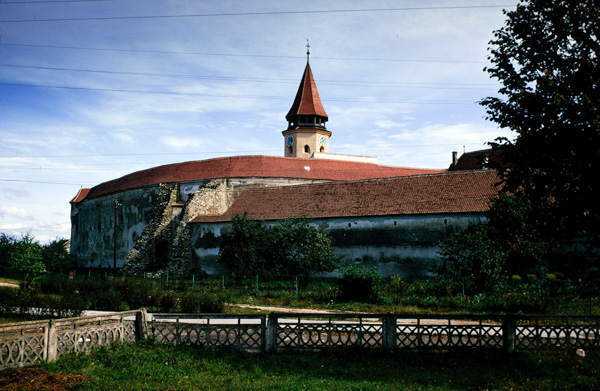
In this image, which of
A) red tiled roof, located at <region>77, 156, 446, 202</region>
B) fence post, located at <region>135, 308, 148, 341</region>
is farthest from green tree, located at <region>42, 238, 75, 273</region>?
fence post, located at <region>135, 308, 148, 341</region>

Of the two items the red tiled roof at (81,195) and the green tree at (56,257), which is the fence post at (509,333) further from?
the red tiled roof at (81,195)

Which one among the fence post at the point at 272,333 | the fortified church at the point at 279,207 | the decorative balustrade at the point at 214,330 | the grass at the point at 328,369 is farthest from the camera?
the fortified church at the point at 279,207

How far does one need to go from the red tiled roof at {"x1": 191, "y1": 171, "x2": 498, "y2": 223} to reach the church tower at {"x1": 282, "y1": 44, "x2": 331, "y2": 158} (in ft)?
81.5

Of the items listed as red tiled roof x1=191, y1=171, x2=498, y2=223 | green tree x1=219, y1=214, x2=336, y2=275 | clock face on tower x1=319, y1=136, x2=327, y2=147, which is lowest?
green tree x1=219, y1=214, x2=336, y2=275

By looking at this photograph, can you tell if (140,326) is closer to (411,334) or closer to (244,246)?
(411,334)

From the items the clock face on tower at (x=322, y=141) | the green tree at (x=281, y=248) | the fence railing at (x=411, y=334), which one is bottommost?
the fence railing at (x=411, y=334)

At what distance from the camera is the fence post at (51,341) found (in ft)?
34.4

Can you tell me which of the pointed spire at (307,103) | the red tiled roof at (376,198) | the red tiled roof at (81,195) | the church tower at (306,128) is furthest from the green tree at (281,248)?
the red tiled roof at (81,195)

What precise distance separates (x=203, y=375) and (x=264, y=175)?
34828 mm

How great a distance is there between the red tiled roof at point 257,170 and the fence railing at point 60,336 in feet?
104

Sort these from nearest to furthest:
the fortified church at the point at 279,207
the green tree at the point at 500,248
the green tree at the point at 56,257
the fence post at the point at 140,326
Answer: the fence post at the point at 140,326 < the green tree at the point at 500,248 < the fortified church at the point at 279,207 < the green tree at the point at 56,257

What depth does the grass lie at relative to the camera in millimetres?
9297

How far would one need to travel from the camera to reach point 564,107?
41.7 ft

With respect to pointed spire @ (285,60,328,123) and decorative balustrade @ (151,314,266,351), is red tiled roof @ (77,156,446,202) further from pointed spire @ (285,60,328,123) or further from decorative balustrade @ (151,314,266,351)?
decorative balustrade @ (151,314,266,351)
